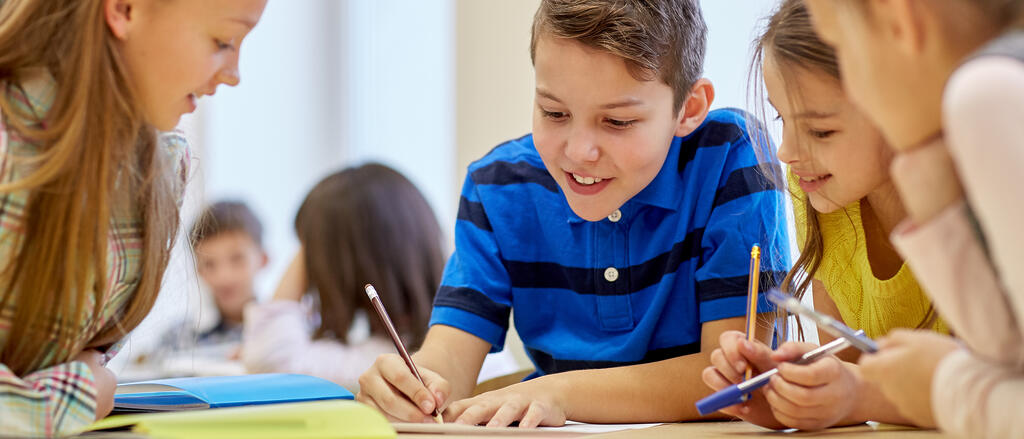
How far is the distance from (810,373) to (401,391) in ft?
Answer: 1.29

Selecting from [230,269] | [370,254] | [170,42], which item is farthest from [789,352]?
[230,269]

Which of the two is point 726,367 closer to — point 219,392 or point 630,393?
point 630,393

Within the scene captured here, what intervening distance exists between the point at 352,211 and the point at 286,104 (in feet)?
5.73

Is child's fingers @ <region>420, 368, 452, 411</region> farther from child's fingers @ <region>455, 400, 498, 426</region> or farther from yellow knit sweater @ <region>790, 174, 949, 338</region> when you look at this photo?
yellow knit sweater @ <region>790, 174, 949, 338</region>

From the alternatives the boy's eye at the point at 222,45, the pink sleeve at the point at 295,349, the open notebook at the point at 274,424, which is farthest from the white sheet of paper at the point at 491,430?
the pink sleeve at the point at 295,349

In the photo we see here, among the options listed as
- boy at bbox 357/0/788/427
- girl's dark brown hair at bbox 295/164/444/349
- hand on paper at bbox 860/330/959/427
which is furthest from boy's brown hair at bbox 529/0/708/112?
girl's dark brown hair at bbox 295/164/444/349

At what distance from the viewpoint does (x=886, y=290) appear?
89 cm

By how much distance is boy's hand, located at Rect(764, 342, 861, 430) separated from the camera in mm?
711

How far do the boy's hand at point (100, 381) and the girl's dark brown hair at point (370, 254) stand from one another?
3.00 feet

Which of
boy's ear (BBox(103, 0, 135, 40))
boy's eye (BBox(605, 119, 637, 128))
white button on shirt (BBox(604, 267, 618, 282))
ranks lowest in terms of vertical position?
white button on shirt (BBox(604, 267, 618, 282))

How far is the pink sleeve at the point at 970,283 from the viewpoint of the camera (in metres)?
0.50

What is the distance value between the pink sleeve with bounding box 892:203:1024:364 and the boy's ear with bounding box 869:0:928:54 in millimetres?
94

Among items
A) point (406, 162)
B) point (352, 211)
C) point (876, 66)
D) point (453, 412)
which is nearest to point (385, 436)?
point (453, 412)

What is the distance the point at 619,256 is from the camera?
3.49 ft
